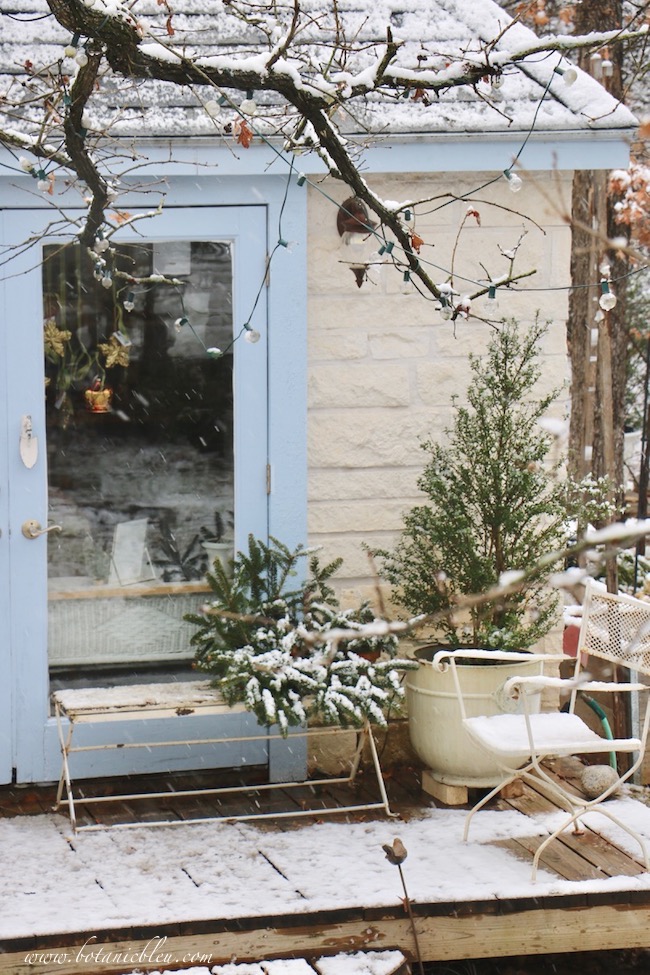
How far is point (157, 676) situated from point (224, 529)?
0.73m

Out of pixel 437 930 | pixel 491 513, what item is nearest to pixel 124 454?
pixel 491 513

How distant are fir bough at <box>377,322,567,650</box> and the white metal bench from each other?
68cm

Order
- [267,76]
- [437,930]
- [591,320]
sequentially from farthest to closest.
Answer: [591,320], [437,930], [267,76]

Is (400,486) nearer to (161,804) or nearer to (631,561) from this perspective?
(161,804)

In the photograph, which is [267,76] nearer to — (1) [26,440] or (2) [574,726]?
(1) [26,440]

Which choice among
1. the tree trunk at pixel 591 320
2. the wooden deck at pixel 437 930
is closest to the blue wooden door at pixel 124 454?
the wooden deck at pixel 437 930

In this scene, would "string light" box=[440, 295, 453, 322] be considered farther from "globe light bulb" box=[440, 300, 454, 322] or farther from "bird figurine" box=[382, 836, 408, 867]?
"bird figurine" box=[382, 836, 408, 867]

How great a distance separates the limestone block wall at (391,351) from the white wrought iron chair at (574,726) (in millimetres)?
1022

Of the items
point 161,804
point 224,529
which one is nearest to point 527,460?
point 224,529

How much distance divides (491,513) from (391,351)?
93cm

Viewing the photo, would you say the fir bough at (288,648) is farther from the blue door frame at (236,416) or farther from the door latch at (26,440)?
the door latch at (26,440)

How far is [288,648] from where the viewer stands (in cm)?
489

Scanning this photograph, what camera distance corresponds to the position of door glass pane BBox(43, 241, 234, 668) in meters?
5.31

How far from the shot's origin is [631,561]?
9000 mm
